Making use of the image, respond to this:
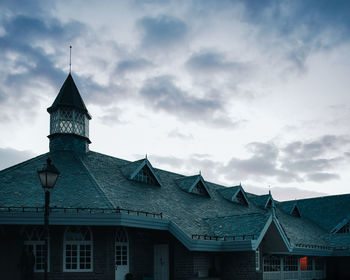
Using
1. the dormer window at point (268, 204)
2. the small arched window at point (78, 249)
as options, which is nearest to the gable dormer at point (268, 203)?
the dormer window at point (268, 204)

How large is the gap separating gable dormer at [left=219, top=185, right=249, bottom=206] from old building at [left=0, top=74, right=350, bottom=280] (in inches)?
78.8

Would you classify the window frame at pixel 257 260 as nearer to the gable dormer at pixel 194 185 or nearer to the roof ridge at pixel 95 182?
the roof ridge at pixel 95 182

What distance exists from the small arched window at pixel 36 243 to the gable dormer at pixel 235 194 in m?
18.2

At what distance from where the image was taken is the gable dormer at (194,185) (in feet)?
106

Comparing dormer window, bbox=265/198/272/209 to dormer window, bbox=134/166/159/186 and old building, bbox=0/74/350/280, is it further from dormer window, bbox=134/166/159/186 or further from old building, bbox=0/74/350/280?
dormer window, bbox=134/166/159/186

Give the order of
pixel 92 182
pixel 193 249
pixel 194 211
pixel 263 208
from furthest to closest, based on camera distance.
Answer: pixel 263 208 → pixel 194 211 → pixel 92 182 → pixel 193 249

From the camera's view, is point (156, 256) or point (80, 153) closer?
point (156, 256)

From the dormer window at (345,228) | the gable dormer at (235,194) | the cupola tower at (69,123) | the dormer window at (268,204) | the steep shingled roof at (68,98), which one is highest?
the steep shingled roof at (68,98)

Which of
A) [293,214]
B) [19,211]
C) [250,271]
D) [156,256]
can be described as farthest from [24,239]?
[293,214]

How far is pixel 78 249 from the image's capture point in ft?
69.4

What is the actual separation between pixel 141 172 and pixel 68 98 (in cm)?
729

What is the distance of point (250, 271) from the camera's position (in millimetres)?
23438

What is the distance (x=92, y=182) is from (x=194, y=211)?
7713mm

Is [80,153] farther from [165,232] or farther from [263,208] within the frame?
[263,208]
